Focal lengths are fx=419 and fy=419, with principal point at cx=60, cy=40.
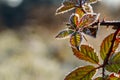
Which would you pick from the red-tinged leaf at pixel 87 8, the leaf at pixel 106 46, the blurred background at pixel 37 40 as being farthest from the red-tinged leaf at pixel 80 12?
the blurred background at pixel 37 40

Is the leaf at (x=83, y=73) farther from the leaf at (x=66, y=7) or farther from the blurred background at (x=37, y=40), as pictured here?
the blurred background at (x=37, y=40)

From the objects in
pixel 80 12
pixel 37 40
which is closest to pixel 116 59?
pixel 80 12

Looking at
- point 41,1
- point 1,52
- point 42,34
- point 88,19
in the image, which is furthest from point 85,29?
point 41,1

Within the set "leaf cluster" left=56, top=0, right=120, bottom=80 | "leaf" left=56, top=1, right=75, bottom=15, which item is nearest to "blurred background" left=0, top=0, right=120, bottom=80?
"leaf" left=56, top=1, right=75, bottom=15

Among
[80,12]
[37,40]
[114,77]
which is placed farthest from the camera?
[37,40]

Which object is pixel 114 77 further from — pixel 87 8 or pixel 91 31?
pixel 87 8

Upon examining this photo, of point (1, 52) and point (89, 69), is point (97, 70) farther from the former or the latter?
point (1, 52)

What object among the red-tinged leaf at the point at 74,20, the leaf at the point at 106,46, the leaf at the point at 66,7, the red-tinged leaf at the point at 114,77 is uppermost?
the leaf at the point at 66,7
